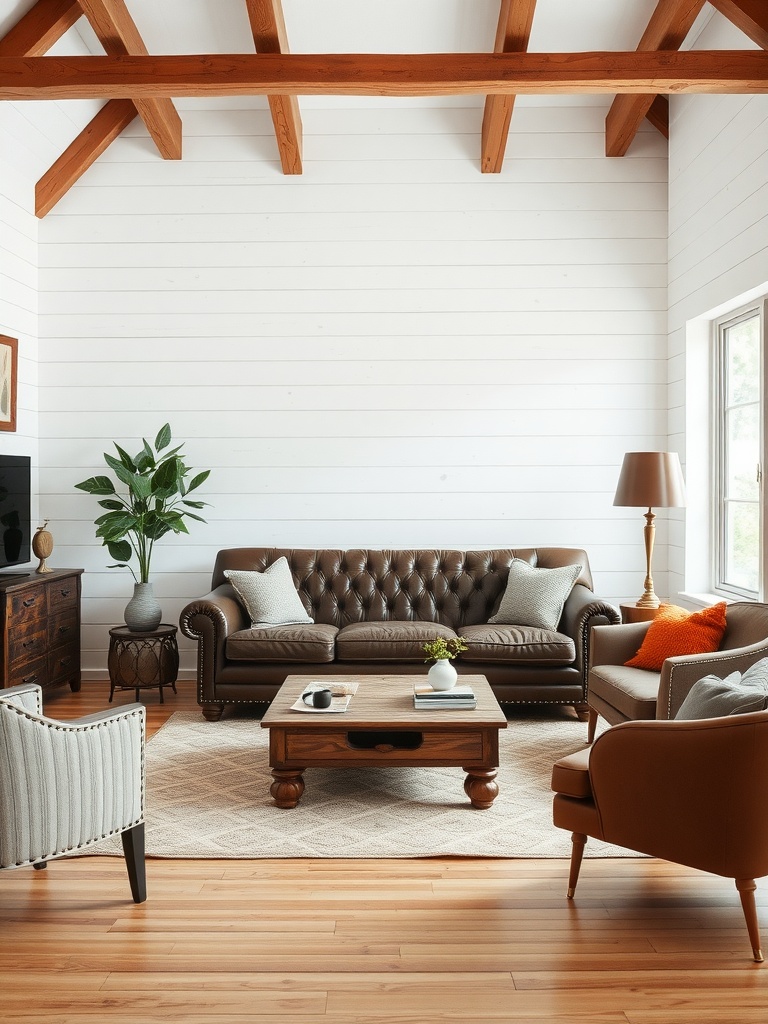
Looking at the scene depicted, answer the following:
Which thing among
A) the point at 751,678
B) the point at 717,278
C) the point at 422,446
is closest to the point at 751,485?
the point at 717,278

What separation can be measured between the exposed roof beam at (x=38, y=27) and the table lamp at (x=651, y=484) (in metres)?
3.72

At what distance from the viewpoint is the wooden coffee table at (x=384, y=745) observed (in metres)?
3.46

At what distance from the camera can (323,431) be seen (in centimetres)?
589

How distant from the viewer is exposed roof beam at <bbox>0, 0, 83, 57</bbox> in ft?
14.9

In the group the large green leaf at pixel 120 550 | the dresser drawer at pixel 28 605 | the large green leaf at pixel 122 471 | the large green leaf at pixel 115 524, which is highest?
the large green leaf at pixel 122 471

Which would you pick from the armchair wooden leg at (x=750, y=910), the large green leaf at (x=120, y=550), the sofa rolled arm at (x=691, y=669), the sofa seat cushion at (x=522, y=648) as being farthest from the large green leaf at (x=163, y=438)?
the armchair wooden leg at (x=750, y=910)

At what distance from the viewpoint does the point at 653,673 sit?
13.0 feet

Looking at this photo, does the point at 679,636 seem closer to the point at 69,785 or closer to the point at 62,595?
the point at 69,785

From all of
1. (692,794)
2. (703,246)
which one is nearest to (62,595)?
(692,794)

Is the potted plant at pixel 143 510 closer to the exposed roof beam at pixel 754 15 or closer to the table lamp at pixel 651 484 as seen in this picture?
the table lamp at pixel 651 484

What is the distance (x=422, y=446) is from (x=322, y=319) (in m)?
1.05

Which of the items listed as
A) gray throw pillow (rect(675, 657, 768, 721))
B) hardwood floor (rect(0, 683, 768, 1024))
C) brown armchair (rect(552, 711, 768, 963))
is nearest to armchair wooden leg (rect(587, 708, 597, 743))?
hardwood floor (rect(0, 683, 768, 1024))

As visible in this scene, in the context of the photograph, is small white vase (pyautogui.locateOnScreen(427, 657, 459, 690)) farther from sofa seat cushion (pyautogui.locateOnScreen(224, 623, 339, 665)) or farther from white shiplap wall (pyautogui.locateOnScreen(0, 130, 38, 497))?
white shiplap wall (pyautogui.locateOnScreen(0, 130, 38, 497))

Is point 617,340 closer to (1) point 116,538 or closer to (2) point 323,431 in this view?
(2) point 323,431
